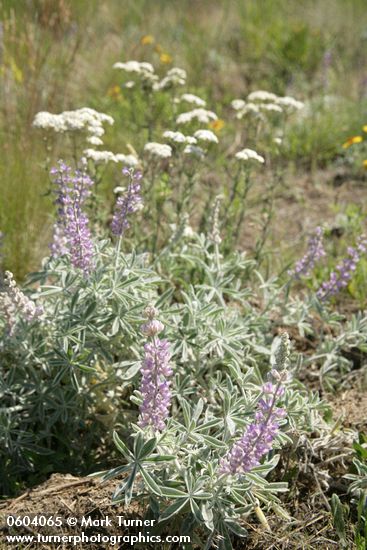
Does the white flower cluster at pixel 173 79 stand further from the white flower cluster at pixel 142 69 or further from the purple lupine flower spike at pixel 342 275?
the purple lupine flower spike at pixel 342 275

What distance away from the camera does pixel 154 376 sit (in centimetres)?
180

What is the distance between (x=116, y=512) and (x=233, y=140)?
3.77 metres

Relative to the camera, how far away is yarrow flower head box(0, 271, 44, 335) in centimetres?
222

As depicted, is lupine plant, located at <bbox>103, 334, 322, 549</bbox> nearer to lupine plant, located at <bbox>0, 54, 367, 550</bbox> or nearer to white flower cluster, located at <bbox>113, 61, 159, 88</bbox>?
lupine plant, located at <bbox>0, 54, 367, 550</bbox>

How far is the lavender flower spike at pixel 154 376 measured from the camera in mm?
1736

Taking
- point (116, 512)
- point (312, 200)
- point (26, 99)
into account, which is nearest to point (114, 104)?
point (26, 99)

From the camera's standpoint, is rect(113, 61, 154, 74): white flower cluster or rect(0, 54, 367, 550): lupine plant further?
rect(113, 61, 154, 74): white flower cluster

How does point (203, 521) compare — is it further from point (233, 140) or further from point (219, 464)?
point (233, 140)

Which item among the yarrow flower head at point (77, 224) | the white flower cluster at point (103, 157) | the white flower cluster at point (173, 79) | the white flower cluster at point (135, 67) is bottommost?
the yarrow flower head at point (77, 224)

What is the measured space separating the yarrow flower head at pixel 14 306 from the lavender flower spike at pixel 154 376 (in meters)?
0.63

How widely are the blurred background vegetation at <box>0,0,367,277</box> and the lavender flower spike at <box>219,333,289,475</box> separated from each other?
209 cm

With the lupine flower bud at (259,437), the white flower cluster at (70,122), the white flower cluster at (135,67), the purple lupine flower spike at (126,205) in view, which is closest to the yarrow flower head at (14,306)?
the purple lupine flower spike at (126,205)

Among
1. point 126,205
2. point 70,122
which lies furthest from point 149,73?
point 126,205

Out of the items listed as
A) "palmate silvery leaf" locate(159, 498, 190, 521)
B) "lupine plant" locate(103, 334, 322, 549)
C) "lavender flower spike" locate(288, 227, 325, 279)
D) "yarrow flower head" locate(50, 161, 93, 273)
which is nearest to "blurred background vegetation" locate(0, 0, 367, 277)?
"yarrow flower head" locate(50, 161, 93, 273)
